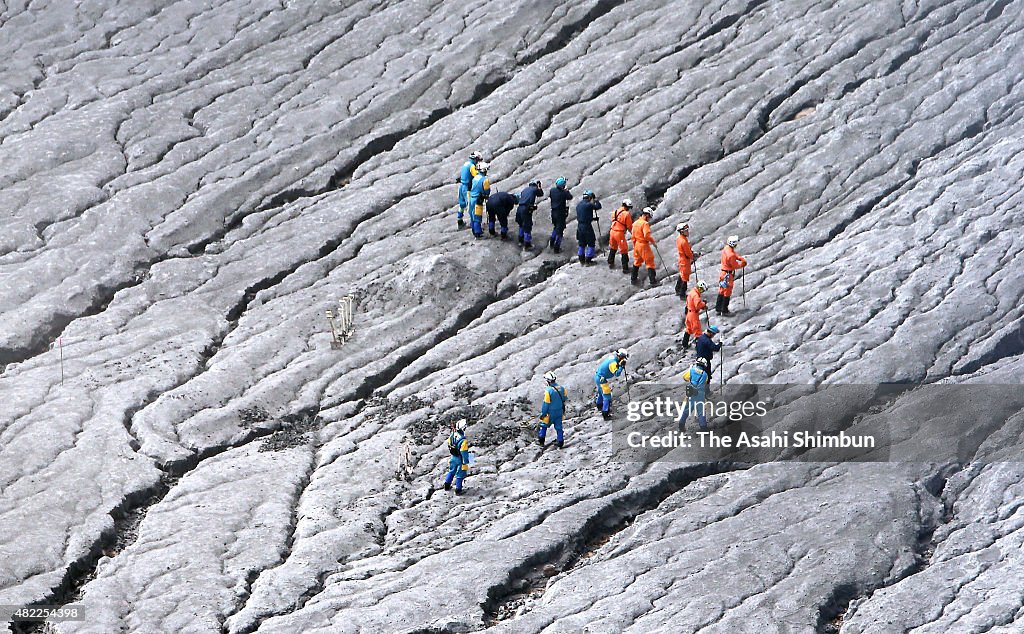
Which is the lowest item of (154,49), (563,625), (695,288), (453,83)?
(563,625)

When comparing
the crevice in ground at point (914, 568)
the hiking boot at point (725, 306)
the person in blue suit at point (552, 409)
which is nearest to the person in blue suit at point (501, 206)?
the hiking boot at point (725, 306)

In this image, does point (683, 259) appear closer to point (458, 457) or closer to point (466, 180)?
point (466, 180)

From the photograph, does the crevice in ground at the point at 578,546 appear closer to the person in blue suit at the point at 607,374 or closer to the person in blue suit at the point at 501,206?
the person in blue suit at the point at 607,374

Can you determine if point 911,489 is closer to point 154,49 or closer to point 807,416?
point 807,416

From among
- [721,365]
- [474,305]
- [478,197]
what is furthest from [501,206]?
[721,365]

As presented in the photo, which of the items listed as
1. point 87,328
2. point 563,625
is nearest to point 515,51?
point 87,328

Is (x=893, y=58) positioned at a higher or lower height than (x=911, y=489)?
higher

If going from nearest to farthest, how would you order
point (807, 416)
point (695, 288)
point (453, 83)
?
point (807, 416)
point (695, 288)
point (453, 83)

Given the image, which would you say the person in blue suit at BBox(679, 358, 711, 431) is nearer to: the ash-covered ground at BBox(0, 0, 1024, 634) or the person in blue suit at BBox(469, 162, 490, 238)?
the ash-covered ground at BBox(0, 0, 1024, 634)
